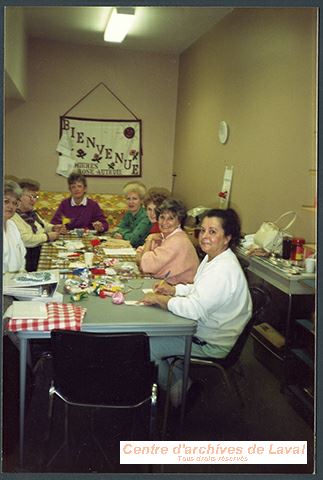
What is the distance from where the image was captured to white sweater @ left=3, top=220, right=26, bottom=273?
5.87 feet

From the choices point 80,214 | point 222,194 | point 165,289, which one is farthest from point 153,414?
point 222,194

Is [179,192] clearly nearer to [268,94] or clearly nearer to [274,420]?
[268,94]

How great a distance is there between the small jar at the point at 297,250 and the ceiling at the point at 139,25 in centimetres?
119

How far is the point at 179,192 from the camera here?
291cm

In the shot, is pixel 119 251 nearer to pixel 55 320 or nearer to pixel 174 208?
pixel 174 208

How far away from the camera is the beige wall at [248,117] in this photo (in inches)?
99.7

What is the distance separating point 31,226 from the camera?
238cm

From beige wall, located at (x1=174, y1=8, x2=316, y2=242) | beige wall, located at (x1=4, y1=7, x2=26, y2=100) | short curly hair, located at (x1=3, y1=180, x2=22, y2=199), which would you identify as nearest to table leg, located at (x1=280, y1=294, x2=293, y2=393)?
beige wall, located at (x1=174, y1=8, x2=316, y2=242)

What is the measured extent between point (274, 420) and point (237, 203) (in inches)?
65.0

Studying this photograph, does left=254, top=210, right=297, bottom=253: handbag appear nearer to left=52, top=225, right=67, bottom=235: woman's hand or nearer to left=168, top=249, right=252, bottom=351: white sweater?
left=168, top=249, right=252, bottom=351: white sweater

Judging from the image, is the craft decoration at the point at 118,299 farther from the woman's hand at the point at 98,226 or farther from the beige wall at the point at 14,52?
the beige wall at the point at 14,52

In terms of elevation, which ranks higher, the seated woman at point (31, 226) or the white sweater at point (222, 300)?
the seated woman at point (31, 226)

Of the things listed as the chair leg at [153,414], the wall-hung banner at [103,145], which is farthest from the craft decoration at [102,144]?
the chair leg at [153,414]

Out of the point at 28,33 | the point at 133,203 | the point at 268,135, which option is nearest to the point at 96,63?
the point at 28,33
